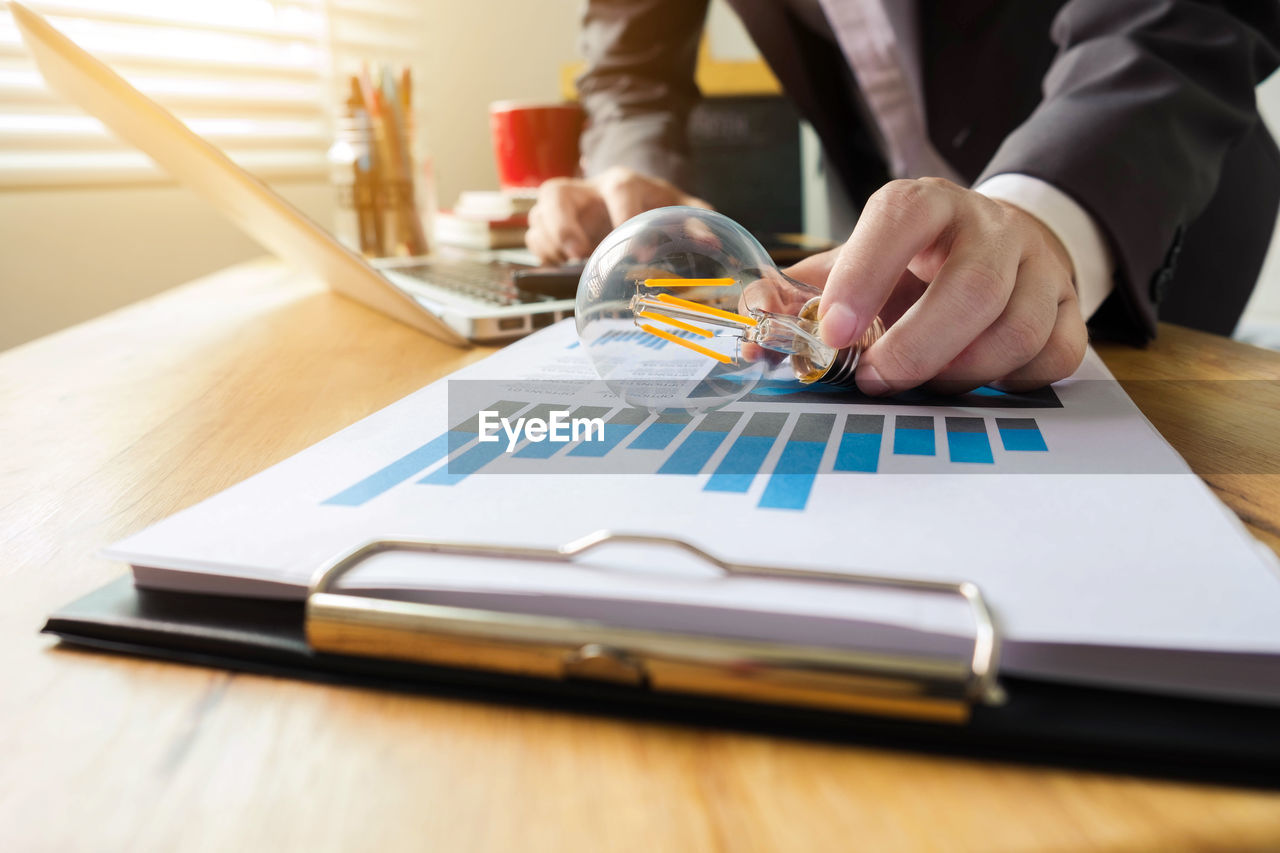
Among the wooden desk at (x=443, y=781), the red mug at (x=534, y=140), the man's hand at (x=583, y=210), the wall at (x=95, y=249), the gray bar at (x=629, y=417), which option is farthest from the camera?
the red mug at (x=534, y=140)

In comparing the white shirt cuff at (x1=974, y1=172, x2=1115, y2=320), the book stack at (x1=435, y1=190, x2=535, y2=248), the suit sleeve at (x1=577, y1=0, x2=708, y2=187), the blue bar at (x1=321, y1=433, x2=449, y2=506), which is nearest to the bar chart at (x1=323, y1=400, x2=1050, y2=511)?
the blue bar at (x1=321, y1=433, x2=449, y2=506)

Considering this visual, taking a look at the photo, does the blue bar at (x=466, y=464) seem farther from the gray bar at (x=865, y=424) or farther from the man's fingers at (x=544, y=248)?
the man's fingers at (x=544, y=248)

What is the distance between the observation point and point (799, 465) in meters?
0.29

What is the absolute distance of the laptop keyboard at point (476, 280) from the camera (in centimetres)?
62

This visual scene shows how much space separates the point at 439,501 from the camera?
264 millimetres

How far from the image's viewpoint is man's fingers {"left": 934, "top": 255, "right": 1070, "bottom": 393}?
38cm

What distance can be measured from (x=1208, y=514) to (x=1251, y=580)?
42 millimetres

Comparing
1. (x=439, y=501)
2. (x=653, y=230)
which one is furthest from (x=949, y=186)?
(x=439, y=501)

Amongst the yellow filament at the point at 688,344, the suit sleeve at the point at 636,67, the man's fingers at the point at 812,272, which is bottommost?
the yellow filament at the point at 688,344

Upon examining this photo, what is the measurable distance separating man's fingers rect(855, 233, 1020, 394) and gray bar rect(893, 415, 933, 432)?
19 millimetres

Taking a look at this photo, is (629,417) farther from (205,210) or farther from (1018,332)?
(205,210)

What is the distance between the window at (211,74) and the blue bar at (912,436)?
37.4 inches

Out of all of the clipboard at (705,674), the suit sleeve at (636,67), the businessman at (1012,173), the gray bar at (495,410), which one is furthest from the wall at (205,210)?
the clipboard at (705,674)

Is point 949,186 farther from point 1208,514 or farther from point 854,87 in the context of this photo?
point 854,87
